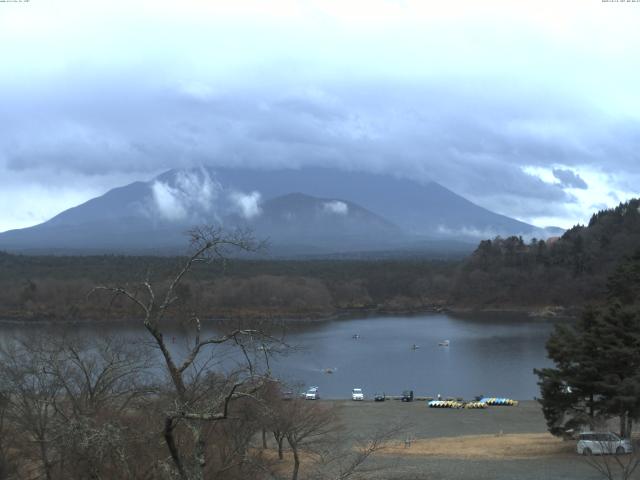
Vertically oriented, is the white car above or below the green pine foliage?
below


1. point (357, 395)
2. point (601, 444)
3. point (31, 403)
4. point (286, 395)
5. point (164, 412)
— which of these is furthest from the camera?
point (357, 395)

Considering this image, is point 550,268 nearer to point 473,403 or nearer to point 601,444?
point 473,403

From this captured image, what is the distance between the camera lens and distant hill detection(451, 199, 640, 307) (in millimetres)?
75938

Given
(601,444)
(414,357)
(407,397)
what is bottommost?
(407,397)

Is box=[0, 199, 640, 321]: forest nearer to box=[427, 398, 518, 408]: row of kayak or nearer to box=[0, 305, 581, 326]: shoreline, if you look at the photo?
box=[0, 305, 581, 326]: shoreline

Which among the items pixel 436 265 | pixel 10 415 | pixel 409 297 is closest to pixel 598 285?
pixel 409 297

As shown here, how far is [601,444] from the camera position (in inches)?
535

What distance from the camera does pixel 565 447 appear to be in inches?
676

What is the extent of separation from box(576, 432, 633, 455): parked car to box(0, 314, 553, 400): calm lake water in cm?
1118

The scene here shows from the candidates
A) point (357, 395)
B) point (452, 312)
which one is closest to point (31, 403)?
point (357, 395)

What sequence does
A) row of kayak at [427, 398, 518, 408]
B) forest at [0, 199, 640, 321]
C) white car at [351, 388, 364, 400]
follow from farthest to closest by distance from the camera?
1. forest at [0, 199, 640, 321]
2. white car at [351, 388, 364, 400]
3. row of kayak at [427, 398, 518, 408]

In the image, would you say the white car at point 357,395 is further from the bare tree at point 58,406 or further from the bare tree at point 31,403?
the bare tree at point 31,403

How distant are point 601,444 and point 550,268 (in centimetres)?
6943

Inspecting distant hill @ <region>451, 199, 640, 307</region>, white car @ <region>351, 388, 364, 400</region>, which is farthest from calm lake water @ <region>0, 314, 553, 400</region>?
distant hill @ <region>451, 199, 640, 307</region>
